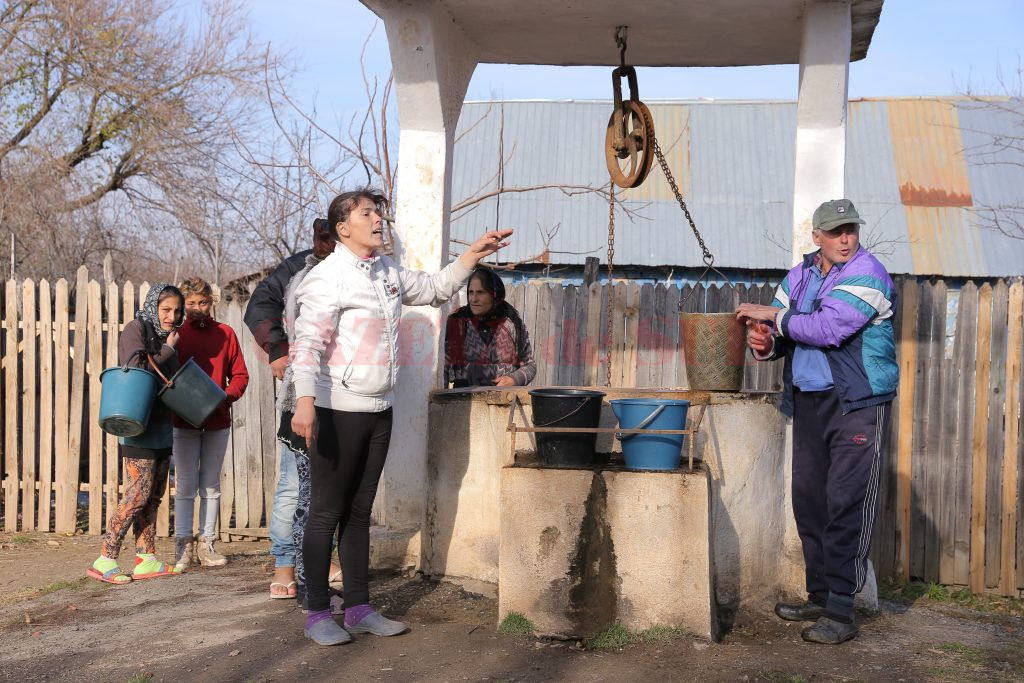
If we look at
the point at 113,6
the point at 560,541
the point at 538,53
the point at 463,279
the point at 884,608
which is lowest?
the point at 884,608

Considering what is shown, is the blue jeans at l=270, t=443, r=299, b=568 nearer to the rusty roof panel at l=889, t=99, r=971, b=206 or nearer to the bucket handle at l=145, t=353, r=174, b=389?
the bucket handle at l=145, t=353, r=174, b=389

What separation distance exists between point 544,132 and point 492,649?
16.6m

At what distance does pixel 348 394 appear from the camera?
4230 millimetres

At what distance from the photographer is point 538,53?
6234 mm

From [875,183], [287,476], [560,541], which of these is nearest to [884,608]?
[560,541]

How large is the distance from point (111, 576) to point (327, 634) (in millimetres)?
2251

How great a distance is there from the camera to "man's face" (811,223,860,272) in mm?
4594

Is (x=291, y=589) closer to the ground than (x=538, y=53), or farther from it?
closer to the ground

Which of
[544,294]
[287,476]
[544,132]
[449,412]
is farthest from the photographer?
[544,132]

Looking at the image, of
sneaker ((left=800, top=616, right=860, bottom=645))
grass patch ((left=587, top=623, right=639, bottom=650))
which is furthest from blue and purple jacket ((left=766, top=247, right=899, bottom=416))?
grass patch ((left=587, top=623, right=639, bottom=650))

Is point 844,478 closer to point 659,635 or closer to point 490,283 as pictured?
point 659,635

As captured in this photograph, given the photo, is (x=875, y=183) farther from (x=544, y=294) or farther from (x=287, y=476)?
(x=287, y=476)

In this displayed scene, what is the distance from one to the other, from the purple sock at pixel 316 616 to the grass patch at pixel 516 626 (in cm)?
79

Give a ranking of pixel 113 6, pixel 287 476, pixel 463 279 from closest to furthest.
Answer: pixel 463 279 → pixel 287 476 → pixel 113 6
